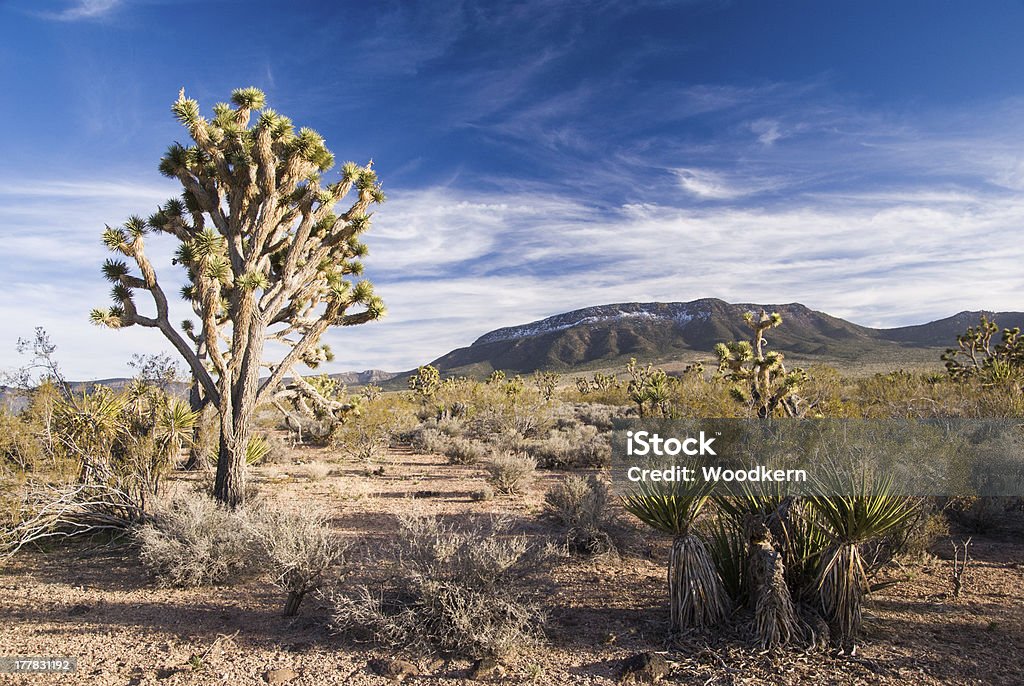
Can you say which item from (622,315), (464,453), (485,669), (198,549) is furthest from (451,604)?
(622,315)

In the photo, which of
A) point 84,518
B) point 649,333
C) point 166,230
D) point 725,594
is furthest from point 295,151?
point 649,333

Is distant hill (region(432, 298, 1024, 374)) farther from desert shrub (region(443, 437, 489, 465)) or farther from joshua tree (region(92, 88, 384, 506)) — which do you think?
joshua tree (region(92, 88, 384, 506))

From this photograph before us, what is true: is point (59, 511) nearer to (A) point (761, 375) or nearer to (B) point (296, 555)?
(B) point (296, 555)

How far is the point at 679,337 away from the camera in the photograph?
5645 inches

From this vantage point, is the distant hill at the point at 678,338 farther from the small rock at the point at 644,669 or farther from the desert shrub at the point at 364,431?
the small rock at the point at 644,669

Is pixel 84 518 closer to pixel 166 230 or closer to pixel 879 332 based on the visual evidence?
pixel 166 230

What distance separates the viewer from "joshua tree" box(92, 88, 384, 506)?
9602mm

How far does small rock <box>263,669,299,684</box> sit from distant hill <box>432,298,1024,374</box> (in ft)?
320

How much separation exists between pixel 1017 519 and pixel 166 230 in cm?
1506

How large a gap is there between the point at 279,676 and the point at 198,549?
2653mm

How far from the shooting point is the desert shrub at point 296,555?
5.16 m

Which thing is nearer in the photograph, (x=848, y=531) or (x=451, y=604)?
(x=848, y=531)

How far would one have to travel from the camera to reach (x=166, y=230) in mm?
10484

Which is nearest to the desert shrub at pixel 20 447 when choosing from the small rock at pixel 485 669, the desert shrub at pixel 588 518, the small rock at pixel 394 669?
the small rock at pixel 394 669
